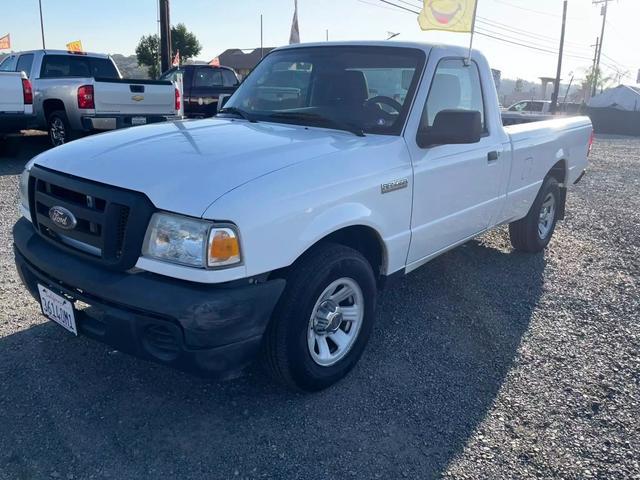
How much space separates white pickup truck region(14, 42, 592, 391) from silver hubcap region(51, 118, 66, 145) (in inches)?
269

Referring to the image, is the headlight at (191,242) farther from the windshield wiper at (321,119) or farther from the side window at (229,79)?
the side window at (229,79)

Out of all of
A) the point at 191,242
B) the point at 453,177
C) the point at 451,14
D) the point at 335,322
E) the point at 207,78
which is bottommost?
the point at 335,322

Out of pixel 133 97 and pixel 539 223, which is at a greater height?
pixel 133 97

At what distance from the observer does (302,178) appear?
8.86ft

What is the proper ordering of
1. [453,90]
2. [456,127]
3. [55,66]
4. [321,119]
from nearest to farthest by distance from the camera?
[456,127]
[321,119]
[453,90]
[55,66]

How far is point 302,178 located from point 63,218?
1209 mm

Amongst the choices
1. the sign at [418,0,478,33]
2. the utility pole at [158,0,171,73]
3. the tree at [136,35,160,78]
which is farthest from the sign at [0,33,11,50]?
the sign at [418,0,478,33]

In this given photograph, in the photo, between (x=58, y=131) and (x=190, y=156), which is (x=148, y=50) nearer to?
(x=58, y=131)

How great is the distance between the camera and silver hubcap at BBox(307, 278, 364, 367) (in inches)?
118

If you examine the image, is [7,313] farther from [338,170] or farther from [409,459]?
[409,459]

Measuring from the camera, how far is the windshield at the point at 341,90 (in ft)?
11.7

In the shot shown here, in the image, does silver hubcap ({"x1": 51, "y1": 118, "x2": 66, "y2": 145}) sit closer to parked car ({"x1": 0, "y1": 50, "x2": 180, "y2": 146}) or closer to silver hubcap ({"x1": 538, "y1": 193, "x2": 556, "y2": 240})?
parked car ({"x1": 0, "y1": 50, "x2": 180, "y2": 146})

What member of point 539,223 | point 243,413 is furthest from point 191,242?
point 539,223

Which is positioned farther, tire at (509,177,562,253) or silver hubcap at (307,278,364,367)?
tire at (509,177,562,253)
